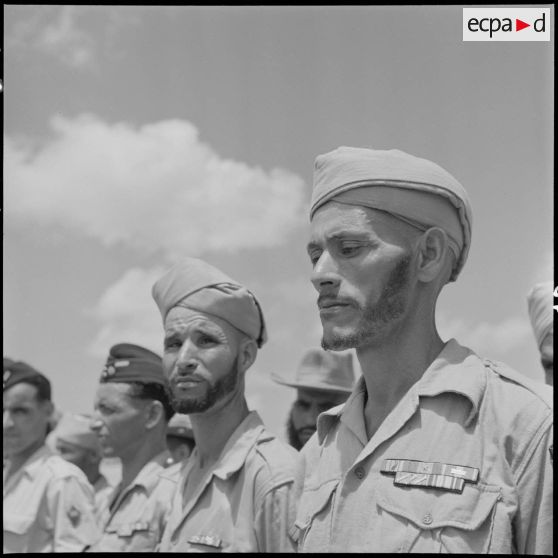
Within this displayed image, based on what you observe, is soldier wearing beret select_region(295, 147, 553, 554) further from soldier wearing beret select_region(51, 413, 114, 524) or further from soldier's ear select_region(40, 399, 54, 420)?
soldier wearing beret select_region(51, 413, 114, 524)

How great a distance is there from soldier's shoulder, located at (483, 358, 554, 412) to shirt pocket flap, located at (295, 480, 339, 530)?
0.64 m

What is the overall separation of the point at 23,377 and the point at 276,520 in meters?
2.04

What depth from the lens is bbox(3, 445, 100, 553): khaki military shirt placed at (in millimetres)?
4754

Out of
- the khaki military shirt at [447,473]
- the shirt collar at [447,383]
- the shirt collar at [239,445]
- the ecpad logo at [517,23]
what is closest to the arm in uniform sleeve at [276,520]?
the shirt collar at [239,445]

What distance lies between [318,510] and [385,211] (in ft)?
3.40

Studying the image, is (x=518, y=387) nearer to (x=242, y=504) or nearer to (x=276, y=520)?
(x=276, y=520)

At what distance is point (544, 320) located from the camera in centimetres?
404

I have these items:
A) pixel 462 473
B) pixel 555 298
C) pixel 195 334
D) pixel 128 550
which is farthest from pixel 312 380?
pixel 462 473

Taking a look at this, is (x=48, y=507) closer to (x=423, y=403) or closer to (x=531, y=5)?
(x=423, y=403)

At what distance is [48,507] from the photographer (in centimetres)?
499

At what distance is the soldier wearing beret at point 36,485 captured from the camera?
15.7 feet

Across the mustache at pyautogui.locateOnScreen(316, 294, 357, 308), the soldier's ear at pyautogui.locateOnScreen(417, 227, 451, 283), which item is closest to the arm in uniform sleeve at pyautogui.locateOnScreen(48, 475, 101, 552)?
the mustache at pyautogui.locateOnScreen(316, 294, 357, 308)

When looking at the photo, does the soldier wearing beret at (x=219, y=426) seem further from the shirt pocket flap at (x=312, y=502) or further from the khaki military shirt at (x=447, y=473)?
the khaki military shirt at (x=447, y=473)

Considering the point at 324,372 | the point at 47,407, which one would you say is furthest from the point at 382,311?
the point at 47,407
